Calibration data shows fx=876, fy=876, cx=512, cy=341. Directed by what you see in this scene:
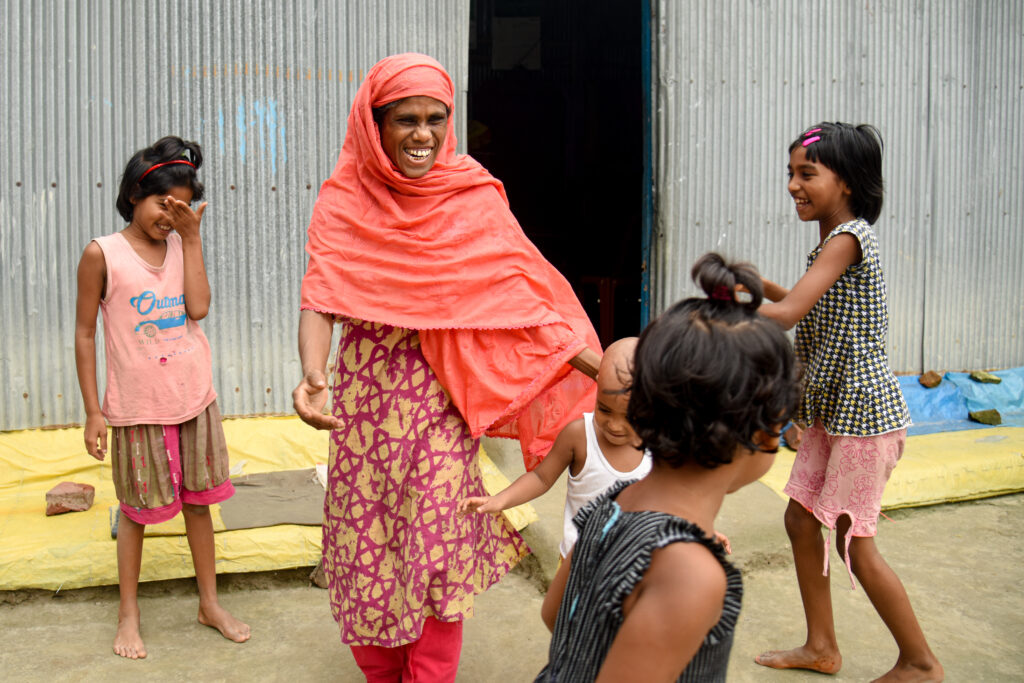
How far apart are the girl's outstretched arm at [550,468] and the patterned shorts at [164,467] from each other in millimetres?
1323

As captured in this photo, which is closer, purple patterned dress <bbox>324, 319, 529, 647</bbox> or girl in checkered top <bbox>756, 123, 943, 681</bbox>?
purple patterned dress <bbox>324, 319, 529, 647</bbox>

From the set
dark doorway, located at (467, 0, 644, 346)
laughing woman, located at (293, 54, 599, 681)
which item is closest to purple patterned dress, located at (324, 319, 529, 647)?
laughing woman, located at (293, 54, 599, 681)

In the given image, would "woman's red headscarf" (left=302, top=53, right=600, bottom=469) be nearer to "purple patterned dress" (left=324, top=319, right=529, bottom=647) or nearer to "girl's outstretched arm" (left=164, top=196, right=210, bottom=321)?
"purple patterned dress" (left=324, top=319, right=529, bottom=647)

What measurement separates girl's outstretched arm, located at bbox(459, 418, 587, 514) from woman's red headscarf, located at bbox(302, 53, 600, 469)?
0.18 m

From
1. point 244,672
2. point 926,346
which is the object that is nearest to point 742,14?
point 926,346

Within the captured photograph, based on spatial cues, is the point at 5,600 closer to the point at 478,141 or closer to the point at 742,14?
the point at 742,14

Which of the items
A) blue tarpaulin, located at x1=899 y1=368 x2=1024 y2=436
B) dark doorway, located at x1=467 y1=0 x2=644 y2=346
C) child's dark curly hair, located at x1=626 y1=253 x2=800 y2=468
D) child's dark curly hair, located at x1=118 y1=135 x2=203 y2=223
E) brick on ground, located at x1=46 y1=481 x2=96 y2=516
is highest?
dark doorway, located at x1=467 y1=0 x2=644 y2=346

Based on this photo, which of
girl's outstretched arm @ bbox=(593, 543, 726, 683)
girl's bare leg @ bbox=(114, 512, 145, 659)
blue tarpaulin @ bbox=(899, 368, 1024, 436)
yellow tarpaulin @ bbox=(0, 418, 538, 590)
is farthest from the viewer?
blue tarpaulin @ bbox=(899, 368, 1024, 436)

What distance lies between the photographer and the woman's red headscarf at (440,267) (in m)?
2.42

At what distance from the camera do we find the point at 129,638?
315 centimetres

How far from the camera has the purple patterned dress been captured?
8.11 feet

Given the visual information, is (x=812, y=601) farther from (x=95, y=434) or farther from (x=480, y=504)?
(x=95, y=434)

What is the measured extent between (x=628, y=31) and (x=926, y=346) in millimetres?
5005

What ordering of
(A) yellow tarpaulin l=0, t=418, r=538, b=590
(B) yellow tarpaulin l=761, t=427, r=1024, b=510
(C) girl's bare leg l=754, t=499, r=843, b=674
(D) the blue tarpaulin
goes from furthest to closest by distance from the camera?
(D) the blue tarpaulin, (B) yellow tarpaulin l=761, t=427, r=1024, b=510, (A) yellow tarpaulin l=0, t=418, r=538, b=590, (C) girl's bare leg l=754, t=499, r=843, b=674
